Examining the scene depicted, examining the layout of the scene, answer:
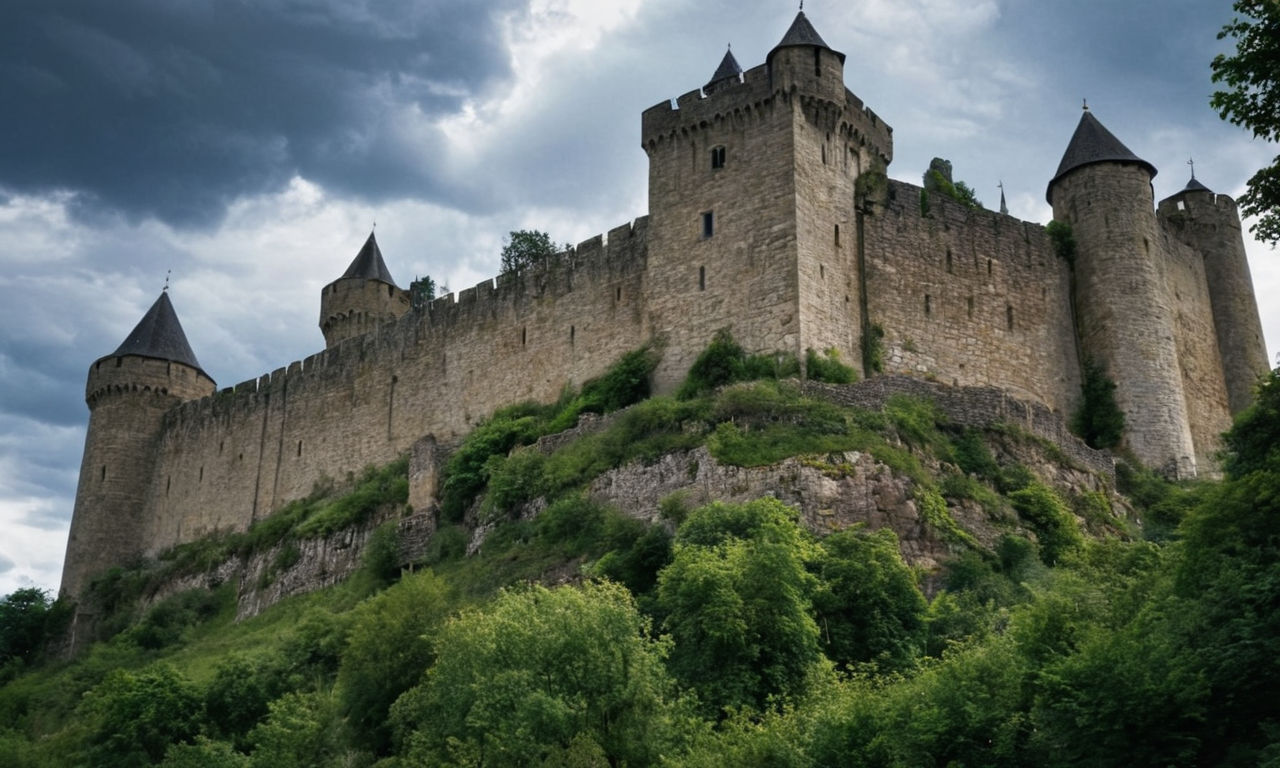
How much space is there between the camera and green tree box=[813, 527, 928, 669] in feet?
88.3

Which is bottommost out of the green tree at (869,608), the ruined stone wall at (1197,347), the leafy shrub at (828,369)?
the green tree at (869,608)

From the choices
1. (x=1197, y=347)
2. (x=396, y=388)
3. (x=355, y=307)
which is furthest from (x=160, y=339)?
(x=1197, y=347)

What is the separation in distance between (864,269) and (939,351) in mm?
3117

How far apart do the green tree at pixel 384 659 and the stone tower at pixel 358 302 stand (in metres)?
31.5

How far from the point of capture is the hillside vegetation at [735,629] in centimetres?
1967

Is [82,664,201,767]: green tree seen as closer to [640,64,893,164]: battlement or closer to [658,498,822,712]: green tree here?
[658,498,822,712]: green tree

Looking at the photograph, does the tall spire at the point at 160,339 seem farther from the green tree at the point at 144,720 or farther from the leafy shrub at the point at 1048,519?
the leafy shrub at the point at 1048,519

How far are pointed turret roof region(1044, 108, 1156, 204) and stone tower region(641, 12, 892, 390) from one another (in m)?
6.33

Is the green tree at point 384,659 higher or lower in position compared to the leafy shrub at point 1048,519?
lower

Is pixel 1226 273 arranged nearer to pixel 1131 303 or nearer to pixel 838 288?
pixel 1131 303

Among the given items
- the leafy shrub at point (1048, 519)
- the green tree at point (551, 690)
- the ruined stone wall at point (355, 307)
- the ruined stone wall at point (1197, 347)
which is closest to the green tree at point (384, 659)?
the green tree at point (551, 690)

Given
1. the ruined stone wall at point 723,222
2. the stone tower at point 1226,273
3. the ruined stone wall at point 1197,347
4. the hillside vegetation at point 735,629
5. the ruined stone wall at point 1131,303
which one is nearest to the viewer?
the hillside vegetation at point 735,629

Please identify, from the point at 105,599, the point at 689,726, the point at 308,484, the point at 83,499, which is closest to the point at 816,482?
the point at 689,726

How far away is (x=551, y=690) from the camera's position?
23.5 metres
